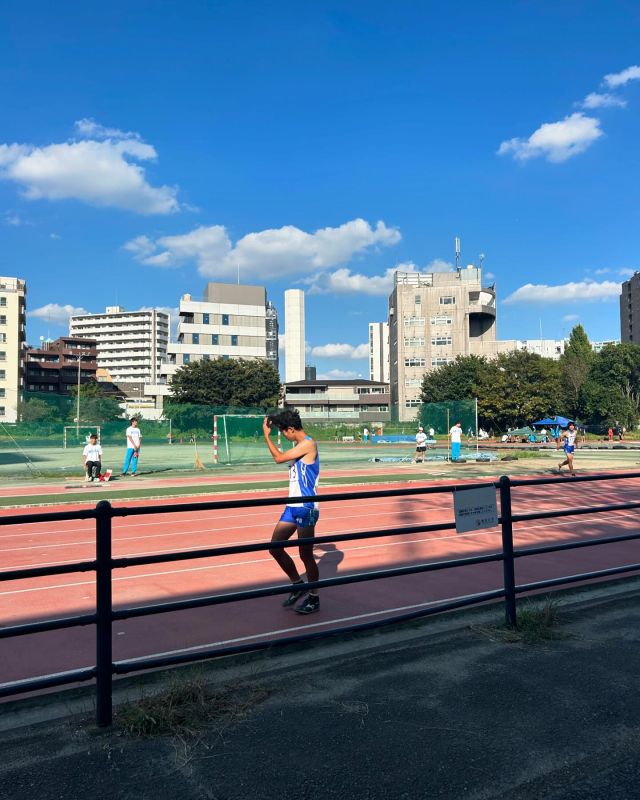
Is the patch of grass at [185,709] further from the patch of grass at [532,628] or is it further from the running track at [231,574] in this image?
the patch of grass at [532,628]

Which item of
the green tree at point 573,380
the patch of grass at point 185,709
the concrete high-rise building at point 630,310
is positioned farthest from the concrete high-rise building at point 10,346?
the concrete high-rise building at point 630,310

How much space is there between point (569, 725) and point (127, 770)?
7.99ft

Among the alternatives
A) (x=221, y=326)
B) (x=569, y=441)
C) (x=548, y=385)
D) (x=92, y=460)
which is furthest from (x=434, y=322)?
(x=92, y=460)

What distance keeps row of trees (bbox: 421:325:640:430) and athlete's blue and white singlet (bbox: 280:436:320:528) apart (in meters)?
55.4

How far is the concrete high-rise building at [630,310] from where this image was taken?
143500 millimetres

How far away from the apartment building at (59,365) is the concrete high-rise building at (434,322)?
54.9 metres

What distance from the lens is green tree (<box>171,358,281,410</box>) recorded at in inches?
3142

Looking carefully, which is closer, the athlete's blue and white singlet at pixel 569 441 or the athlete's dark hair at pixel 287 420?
the athlete's dark hair at pixel 287 420

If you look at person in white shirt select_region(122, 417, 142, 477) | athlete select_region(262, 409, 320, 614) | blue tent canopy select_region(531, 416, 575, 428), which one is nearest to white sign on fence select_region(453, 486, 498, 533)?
athlete select_region(262, 409, 320, 614)

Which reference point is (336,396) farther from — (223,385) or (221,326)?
(223,385)

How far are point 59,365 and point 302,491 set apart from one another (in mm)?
120435

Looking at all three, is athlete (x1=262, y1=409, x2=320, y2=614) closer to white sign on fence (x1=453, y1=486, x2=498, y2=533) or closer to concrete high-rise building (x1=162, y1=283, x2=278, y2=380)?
white sign on fence (x1=453, y1=486, x2=498, y2=533)

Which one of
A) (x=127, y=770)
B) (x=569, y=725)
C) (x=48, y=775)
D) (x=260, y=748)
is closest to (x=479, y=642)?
(x=569, y=725)

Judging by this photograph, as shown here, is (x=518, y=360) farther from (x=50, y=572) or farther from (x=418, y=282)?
(x=50, y=572)
